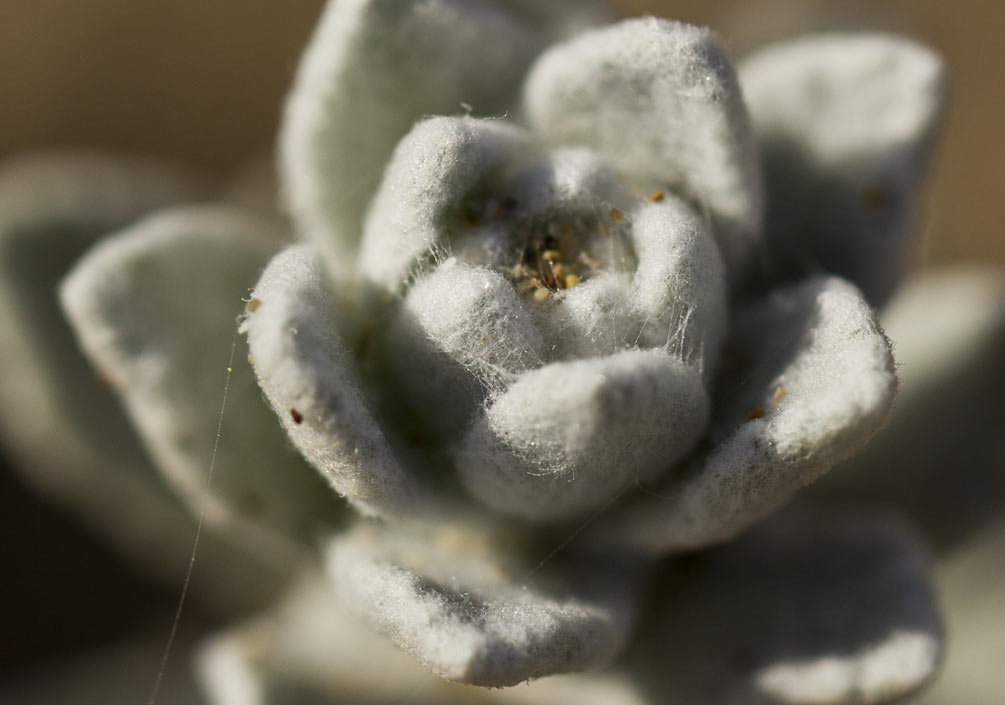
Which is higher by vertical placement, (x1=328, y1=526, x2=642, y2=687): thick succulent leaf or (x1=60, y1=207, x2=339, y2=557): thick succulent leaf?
(x1=60, y1=207, x2=339, y2=557): thick succulent leaf

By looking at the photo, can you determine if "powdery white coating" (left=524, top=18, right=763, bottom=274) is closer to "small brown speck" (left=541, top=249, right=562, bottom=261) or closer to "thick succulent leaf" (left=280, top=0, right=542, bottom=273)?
"thick succulent leaf" (left=280, top=0, right=542, bottom=273)

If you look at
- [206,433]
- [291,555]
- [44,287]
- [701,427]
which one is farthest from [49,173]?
[701,427]

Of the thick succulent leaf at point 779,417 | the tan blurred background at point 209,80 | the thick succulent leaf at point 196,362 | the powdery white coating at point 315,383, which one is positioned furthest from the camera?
the tan blurred background at point 209,80

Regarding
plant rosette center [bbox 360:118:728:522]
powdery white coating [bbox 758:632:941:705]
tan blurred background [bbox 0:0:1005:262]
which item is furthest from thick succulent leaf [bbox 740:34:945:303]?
tan blurred background [bbox 0:0:1005:262]

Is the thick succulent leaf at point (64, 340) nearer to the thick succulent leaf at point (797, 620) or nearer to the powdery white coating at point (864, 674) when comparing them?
the thick succulent leaf at point (797, 620)

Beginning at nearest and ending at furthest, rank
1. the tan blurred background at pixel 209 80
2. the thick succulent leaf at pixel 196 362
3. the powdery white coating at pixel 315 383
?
the powdery white coating at pixel 315 383
the thick succulent leaf at pixel 196 362
the tan blurred background at pixel 209 80

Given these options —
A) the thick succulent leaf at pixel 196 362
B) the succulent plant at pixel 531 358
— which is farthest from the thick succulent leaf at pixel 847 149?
the thick succulent leaf at pixel 196 362
